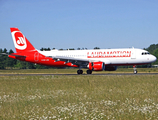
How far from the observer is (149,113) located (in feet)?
27.1

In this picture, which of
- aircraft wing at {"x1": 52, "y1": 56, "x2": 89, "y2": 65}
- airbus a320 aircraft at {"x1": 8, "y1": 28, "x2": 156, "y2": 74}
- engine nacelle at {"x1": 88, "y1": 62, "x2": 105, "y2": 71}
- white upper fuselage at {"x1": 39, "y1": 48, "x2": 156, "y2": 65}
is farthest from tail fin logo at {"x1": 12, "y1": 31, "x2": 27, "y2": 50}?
engine nacelle at {"x1": 88, "y1": 62, "x2": 105, "y2": 71}

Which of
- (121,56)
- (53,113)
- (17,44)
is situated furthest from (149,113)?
(17,44)

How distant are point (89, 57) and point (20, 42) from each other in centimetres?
1303

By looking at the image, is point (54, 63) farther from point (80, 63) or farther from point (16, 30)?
point (16, 30)

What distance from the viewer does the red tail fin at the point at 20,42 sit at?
42344 millimetres

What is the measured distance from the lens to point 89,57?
3838 cm

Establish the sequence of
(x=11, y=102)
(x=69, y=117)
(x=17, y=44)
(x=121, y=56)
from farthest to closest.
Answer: (x=17, y=44) < (x=121, y=56) < (x=11, y=102) < (x=69, y=117)

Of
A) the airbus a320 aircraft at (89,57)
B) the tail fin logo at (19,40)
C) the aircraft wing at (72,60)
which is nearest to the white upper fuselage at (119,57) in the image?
the airbus a320 aircraft at (89,57)

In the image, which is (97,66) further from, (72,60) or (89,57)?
(72,60)

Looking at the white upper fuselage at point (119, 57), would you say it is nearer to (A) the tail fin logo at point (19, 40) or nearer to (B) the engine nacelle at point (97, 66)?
(B) the engine nacelle at point (97, 66)

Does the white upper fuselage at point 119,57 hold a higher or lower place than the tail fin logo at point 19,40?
lower

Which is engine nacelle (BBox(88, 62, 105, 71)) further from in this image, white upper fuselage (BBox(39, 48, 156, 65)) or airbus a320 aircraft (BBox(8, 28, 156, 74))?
white upper fuselage (BBox(39, 48, 156, 65))

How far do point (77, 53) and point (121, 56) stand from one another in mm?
7342

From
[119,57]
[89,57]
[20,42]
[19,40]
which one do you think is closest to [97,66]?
[89,57]
